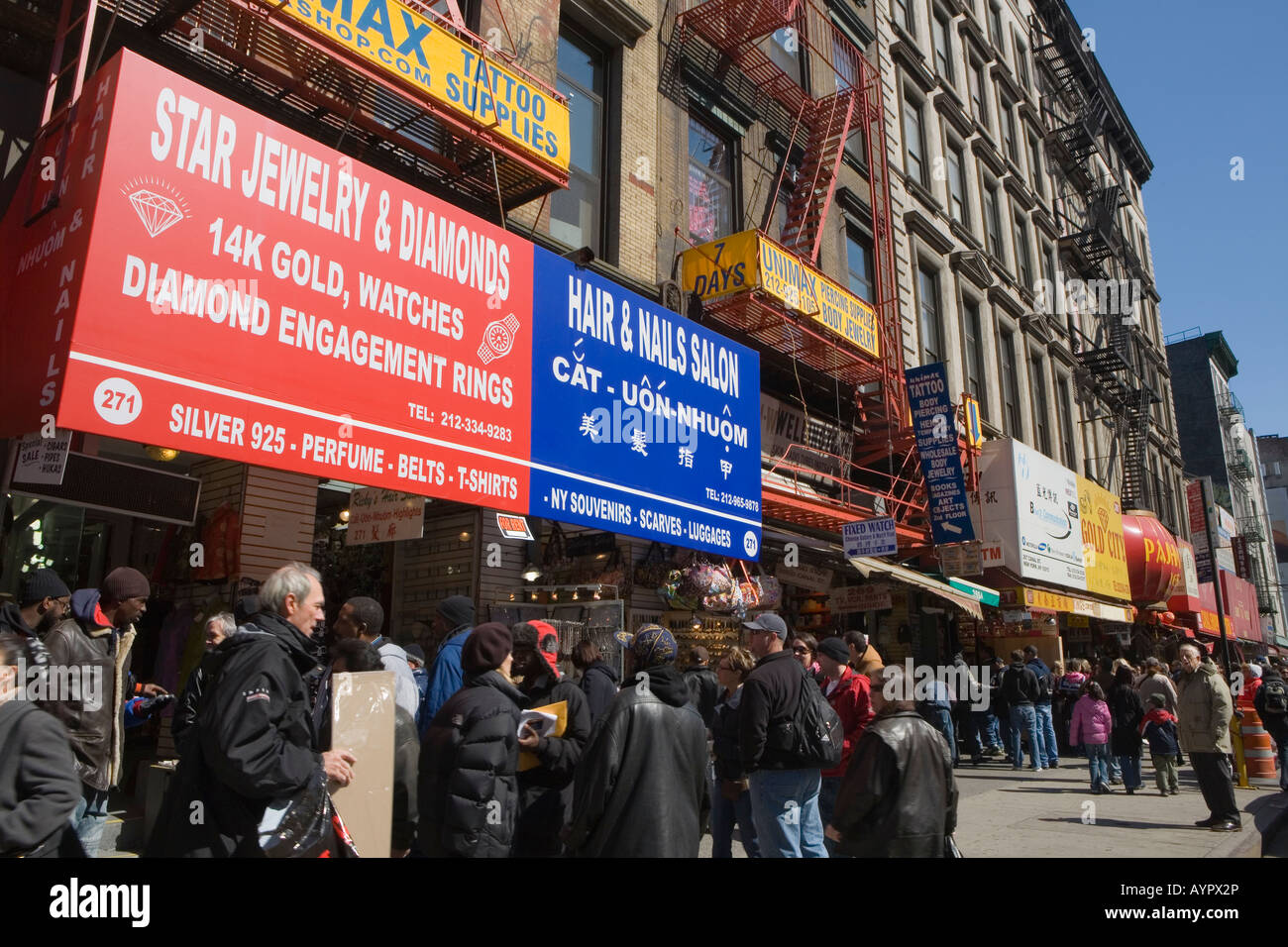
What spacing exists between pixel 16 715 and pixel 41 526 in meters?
5.15

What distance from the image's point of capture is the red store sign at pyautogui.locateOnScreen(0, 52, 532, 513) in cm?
503

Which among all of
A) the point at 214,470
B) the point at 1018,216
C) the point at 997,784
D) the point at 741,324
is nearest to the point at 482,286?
the point at 214,470

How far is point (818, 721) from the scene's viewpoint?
5.48 m

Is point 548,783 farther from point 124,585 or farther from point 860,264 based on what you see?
point 860,264

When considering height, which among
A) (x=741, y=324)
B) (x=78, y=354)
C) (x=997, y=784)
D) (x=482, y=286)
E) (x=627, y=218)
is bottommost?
(x=997, y=784)

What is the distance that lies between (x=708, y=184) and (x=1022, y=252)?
17.1 metres

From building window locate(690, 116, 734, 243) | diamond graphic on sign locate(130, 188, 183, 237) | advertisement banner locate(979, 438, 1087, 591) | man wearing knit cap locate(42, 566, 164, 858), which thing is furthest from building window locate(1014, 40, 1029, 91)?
man wearing knit cap locate(42, 566, 164, 858)

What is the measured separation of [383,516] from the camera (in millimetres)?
8133

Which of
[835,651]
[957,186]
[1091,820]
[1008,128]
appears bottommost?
[1091,820]

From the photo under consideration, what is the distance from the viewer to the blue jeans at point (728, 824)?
638cm

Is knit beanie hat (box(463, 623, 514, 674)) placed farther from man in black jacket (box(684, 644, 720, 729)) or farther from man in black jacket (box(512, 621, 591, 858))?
man in black jacket (box(684, 644, 720, 729))

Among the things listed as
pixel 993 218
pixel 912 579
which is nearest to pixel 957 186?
pixel 993 218

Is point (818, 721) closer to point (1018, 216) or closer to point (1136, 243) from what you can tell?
point (1018, 216)

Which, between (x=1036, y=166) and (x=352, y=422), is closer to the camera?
(x=352, y=422)
